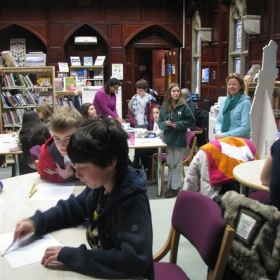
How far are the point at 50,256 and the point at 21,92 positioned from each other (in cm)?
557

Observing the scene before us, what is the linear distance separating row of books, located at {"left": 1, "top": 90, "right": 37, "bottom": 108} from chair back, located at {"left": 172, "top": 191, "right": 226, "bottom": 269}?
5.01 m

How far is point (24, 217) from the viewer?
1854 mm

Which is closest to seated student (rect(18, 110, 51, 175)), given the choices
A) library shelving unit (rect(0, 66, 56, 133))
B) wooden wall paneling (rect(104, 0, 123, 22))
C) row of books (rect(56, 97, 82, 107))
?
library shelving unit (rect(0, 66, 56, 133))

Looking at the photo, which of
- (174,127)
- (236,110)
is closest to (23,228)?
(174,127)

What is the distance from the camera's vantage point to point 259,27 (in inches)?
251

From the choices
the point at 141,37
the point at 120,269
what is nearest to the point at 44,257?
the point at 120,269

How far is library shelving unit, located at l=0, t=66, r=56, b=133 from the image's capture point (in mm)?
6426

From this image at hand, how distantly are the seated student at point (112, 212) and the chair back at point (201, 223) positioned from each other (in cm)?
46

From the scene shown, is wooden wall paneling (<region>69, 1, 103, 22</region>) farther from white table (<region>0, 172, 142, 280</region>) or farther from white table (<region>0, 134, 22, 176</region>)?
white table (<region>0, 172, 142, 280</region>)

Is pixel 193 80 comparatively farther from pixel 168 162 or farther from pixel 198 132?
pixel 168 162

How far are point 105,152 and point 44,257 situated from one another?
433mm

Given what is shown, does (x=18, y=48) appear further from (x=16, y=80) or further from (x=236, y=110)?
(x=236, y=110)

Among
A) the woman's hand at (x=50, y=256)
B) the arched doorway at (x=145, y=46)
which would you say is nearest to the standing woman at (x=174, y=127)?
the woman's hand at (x=50, y=256)

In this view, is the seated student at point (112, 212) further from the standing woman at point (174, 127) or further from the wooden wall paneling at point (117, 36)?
the wooden wall paneling at point (117, 36)
